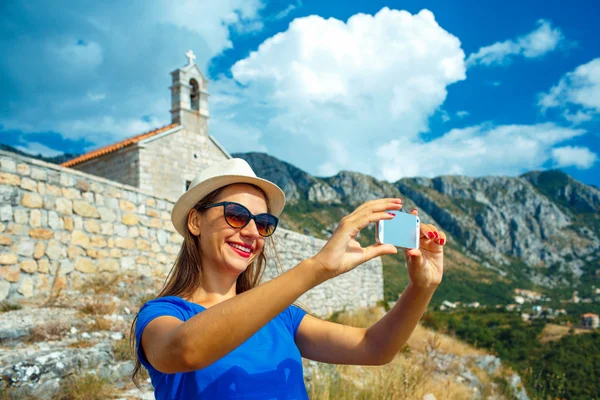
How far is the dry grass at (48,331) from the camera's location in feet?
14.1

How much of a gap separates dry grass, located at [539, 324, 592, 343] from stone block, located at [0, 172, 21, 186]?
25.1 metres

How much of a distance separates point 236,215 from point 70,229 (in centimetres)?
656

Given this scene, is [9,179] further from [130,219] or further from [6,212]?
[130,219]

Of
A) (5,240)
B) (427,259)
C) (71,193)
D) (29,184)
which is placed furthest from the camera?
(71,193)

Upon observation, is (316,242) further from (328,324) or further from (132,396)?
(328,324)

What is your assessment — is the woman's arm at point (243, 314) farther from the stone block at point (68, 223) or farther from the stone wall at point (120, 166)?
the stone wall at point (120, 166)

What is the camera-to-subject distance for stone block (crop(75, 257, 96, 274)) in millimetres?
7168

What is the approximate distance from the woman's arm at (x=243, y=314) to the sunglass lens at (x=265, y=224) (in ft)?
1.72

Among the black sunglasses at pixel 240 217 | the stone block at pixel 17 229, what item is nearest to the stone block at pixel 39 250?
the stone block at pixel 17 229

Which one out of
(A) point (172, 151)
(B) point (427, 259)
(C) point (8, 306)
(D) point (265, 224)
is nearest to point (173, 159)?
(A) point (172, 151)

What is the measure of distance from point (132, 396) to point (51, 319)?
6.63 feet

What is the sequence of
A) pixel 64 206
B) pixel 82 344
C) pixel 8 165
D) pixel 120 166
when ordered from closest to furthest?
pixel 82 344
pixel 8 165
pixel 64 206
pixel 120 166

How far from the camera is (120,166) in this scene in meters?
12.2

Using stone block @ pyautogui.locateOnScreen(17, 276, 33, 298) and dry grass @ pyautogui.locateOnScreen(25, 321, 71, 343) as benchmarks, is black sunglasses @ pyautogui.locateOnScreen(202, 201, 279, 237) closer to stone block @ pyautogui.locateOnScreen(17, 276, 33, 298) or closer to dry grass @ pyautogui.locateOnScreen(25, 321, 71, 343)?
dry grass @ pyautogui.locateOnScreen(25, 321, 71, 343)
